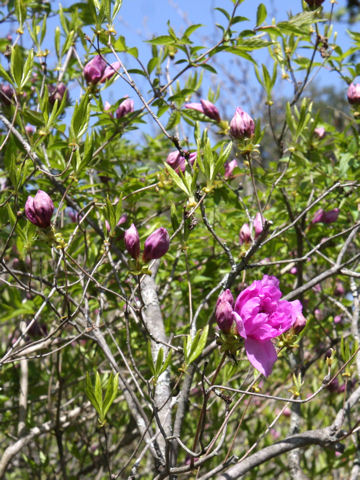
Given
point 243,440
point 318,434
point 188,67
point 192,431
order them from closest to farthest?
point 318,434, point 188,67, point 192,431, point 243,440

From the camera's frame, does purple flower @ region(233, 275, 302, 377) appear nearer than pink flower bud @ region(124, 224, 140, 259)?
Yes

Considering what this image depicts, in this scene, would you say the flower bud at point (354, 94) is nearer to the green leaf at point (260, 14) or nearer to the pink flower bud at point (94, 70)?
the green leaf at point (260, 14)

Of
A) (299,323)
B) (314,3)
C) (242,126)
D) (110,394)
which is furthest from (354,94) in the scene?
(110,394)

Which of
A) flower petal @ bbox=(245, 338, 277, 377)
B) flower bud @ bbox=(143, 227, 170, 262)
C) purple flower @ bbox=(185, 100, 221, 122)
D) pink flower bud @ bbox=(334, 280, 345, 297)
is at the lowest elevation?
flower petal @ bbox=(245, 338, 277, 377)

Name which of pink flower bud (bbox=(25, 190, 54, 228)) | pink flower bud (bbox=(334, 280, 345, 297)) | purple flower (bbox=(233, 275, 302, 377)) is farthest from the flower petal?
pink flower bud (bbox=(334, 280, 345, 297))

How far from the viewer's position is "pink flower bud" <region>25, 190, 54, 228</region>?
0.99m

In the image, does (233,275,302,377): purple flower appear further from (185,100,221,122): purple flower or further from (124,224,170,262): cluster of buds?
(185,100,221,122): purple flower

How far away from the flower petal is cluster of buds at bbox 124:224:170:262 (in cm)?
23

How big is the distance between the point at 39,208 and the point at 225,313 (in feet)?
1.34

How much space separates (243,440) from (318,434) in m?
2.23

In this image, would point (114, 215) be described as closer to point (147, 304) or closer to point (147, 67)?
point (147, 304)

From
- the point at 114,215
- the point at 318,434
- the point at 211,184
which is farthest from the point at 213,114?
the point at 318,434

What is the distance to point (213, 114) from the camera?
4.98ft

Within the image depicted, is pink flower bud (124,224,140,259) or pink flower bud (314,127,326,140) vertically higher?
pink flower bud (314,127,326,140)
